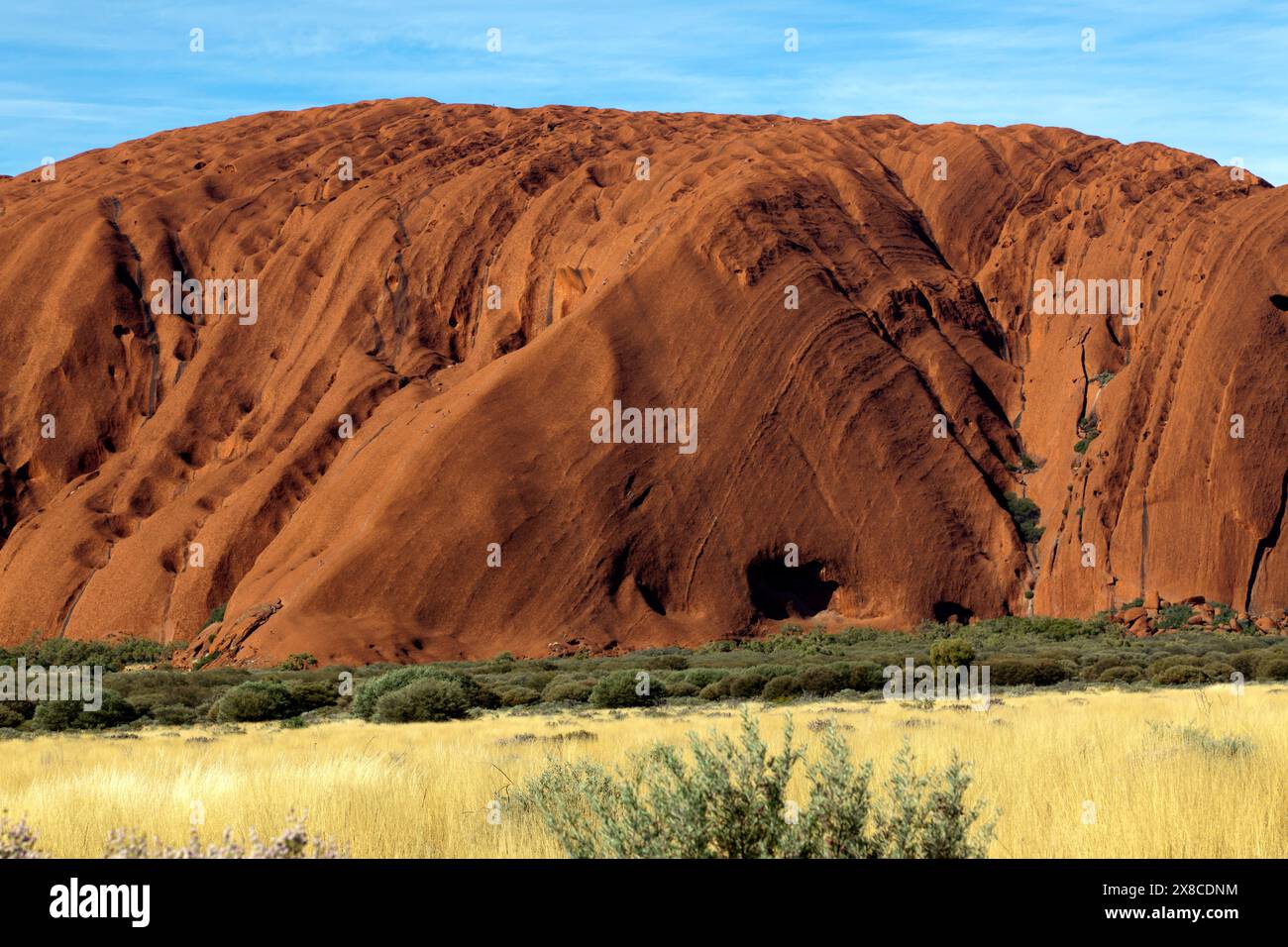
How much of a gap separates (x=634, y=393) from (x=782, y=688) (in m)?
34.1

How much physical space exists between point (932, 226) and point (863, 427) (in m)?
21.6

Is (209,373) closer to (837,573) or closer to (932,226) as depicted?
(837,573)

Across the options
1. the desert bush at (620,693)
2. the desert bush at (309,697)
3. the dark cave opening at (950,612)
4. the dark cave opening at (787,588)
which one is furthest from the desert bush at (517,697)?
the dark cave opening at (950,612)

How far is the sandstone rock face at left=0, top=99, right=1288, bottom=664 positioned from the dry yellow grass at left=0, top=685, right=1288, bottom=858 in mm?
34654

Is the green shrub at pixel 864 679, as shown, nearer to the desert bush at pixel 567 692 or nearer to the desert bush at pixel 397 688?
the desert bush at pixel 567 692

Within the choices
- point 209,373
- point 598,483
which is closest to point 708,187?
point 598,483

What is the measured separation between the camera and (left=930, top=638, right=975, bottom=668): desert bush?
34719mm

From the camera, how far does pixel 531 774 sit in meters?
11.2

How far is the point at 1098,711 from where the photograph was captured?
1797cm

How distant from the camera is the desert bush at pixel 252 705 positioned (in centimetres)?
2578

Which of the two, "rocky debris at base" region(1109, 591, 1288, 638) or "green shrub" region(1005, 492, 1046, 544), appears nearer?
"rocky debris at base" region(1109, 591, 1288, 638)

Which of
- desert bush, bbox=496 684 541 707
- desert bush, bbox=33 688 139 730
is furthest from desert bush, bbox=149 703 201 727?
desert bush, bbox=496 684 541 707

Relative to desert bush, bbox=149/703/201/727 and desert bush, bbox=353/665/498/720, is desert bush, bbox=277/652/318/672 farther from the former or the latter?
desert bush, bbox=149/703/201/727

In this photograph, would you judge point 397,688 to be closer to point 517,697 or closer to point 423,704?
point 517,697
